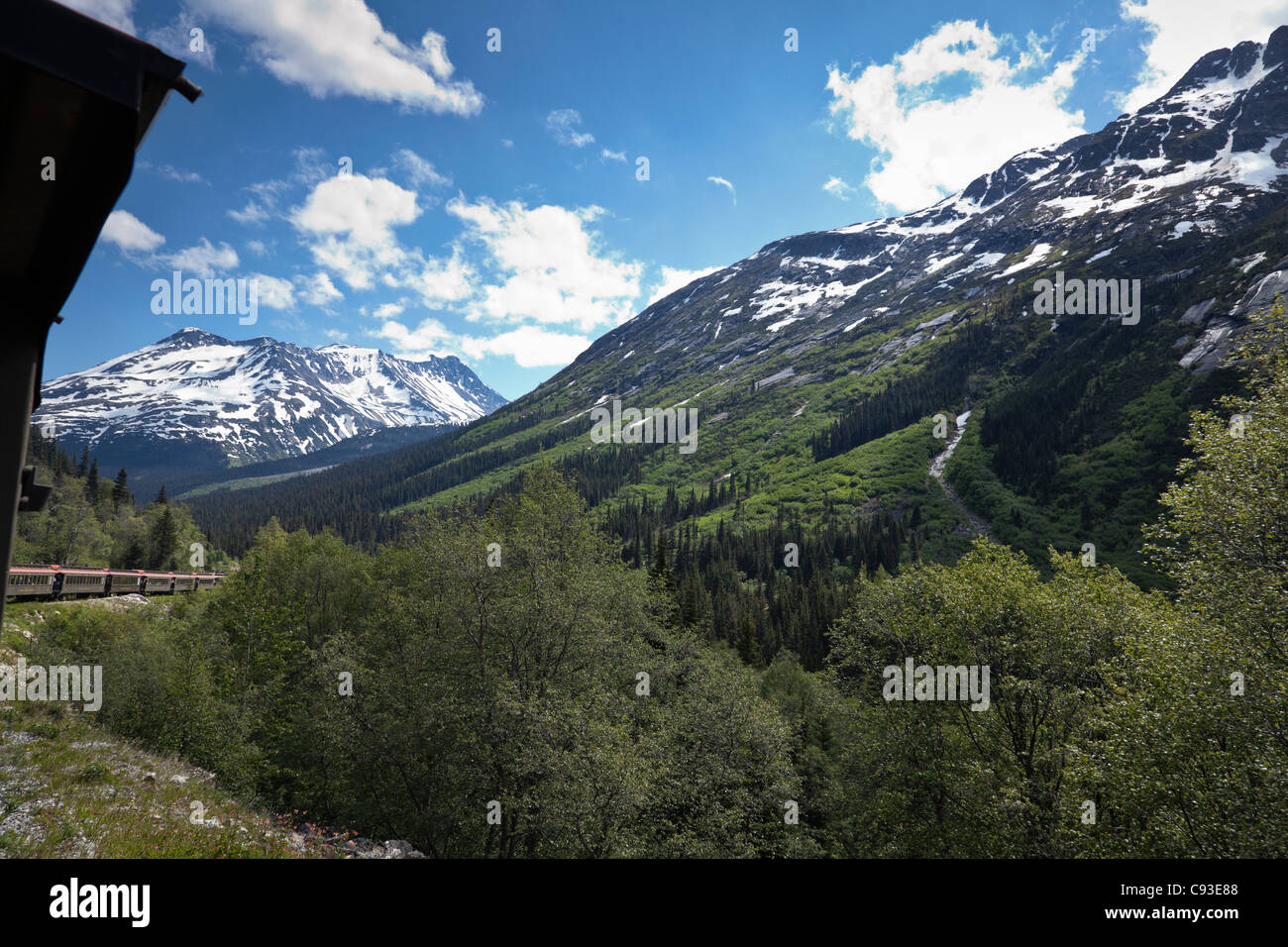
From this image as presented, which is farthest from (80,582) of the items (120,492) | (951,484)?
(951,484)

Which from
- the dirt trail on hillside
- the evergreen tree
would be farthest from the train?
the dirt trail on hillside

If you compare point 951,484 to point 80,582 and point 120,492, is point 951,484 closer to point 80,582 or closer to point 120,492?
point 80,582

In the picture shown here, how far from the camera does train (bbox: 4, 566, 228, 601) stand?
1411 inches

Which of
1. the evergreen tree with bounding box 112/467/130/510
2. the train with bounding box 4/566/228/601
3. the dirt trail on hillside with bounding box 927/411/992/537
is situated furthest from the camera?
the dirt trail on hillside with bounding box 927/411/992/537

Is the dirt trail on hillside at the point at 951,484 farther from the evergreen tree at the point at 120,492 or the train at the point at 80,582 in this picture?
the evergreen tree at the point at 120,492

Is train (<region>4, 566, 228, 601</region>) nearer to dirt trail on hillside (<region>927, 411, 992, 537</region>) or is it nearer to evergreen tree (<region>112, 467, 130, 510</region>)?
evergreen tree (<region>112, 467, 130, 510</region>)

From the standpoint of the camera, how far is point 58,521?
267 feet

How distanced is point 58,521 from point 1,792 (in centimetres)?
10072

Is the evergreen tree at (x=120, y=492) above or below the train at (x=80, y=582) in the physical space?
above

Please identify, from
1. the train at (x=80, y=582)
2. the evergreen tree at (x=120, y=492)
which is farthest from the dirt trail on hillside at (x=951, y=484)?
the evergreen tree at (x=120, y=492)

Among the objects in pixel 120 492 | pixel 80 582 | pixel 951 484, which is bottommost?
pixel 80 582

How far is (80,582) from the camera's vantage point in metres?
41.9

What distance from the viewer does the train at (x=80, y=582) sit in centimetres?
3584
